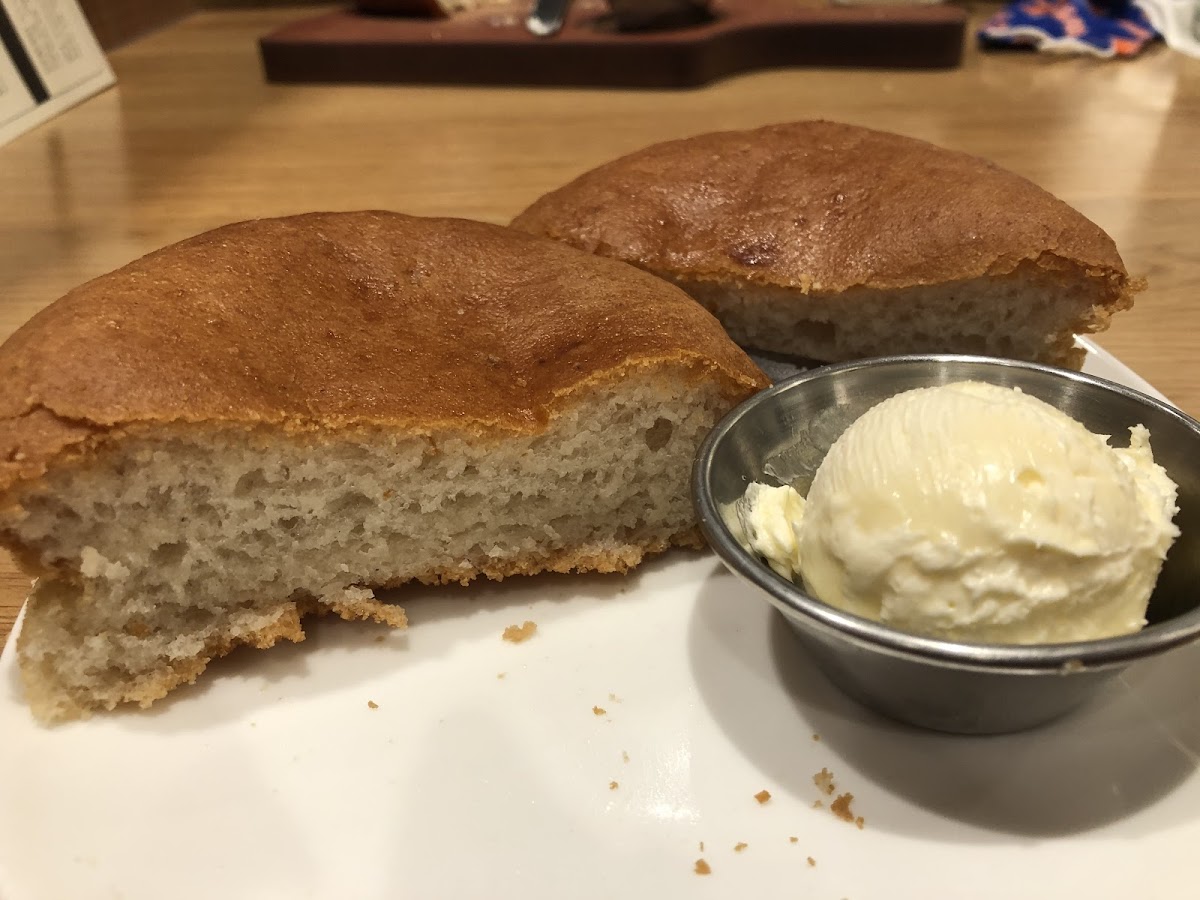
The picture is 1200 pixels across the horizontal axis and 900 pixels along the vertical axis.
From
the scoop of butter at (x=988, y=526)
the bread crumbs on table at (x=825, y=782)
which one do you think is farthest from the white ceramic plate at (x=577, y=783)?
the scoop of butter at (x=988, y=526)

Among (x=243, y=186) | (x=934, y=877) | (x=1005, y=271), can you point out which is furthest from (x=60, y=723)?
(x=243, y=186)

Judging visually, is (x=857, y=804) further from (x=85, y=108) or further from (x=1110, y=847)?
(x=85, y=108)

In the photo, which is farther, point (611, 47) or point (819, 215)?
point (611, 47)

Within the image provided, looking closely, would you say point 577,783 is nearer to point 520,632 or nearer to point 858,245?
point 520,632

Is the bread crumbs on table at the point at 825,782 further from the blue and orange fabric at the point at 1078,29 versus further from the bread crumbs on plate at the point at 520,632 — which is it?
the blue and orange fabric at the point at 1078,29

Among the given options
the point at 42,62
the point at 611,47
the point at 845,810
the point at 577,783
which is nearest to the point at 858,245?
the point at 845,810
